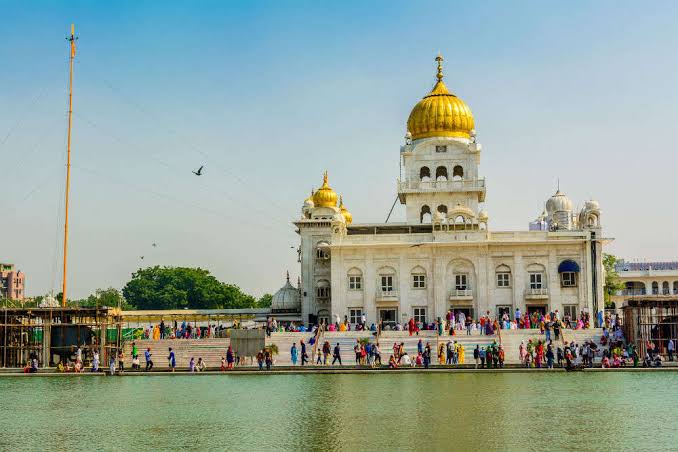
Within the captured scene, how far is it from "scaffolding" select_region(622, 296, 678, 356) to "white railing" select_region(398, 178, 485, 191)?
19.8 meters

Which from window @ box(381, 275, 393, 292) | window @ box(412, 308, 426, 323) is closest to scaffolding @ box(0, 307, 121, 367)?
window @ box(381, 275, 393, 292)

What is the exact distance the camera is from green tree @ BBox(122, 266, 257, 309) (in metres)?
106

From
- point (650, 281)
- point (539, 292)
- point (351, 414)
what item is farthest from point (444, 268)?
point (650, 281)

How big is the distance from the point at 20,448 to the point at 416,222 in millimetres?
44803

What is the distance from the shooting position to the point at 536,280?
58.2 meters

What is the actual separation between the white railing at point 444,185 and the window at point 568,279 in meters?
9.35

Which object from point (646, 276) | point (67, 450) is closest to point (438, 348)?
point (67, 450)

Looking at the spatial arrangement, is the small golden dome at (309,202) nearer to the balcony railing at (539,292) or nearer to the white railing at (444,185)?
the white railing at (444,185)

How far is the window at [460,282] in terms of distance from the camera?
58.7 meters

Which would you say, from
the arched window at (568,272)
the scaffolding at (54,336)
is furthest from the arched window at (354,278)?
the scaffolding at (54,336)

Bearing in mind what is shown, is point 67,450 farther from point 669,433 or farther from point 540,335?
point 540,335

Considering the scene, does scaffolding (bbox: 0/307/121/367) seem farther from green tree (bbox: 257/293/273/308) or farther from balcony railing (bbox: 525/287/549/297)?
green tree (bbox: 257/293/273/308)

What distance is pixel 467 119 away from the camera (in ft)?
217

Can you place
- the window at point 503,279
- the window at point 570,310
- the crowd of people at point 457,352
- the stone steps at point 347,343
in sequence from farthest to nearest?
the window at point 503,279 → the window at point 570,310 → the stone steps at point 347,343 → the crowd of people at point 457,352
